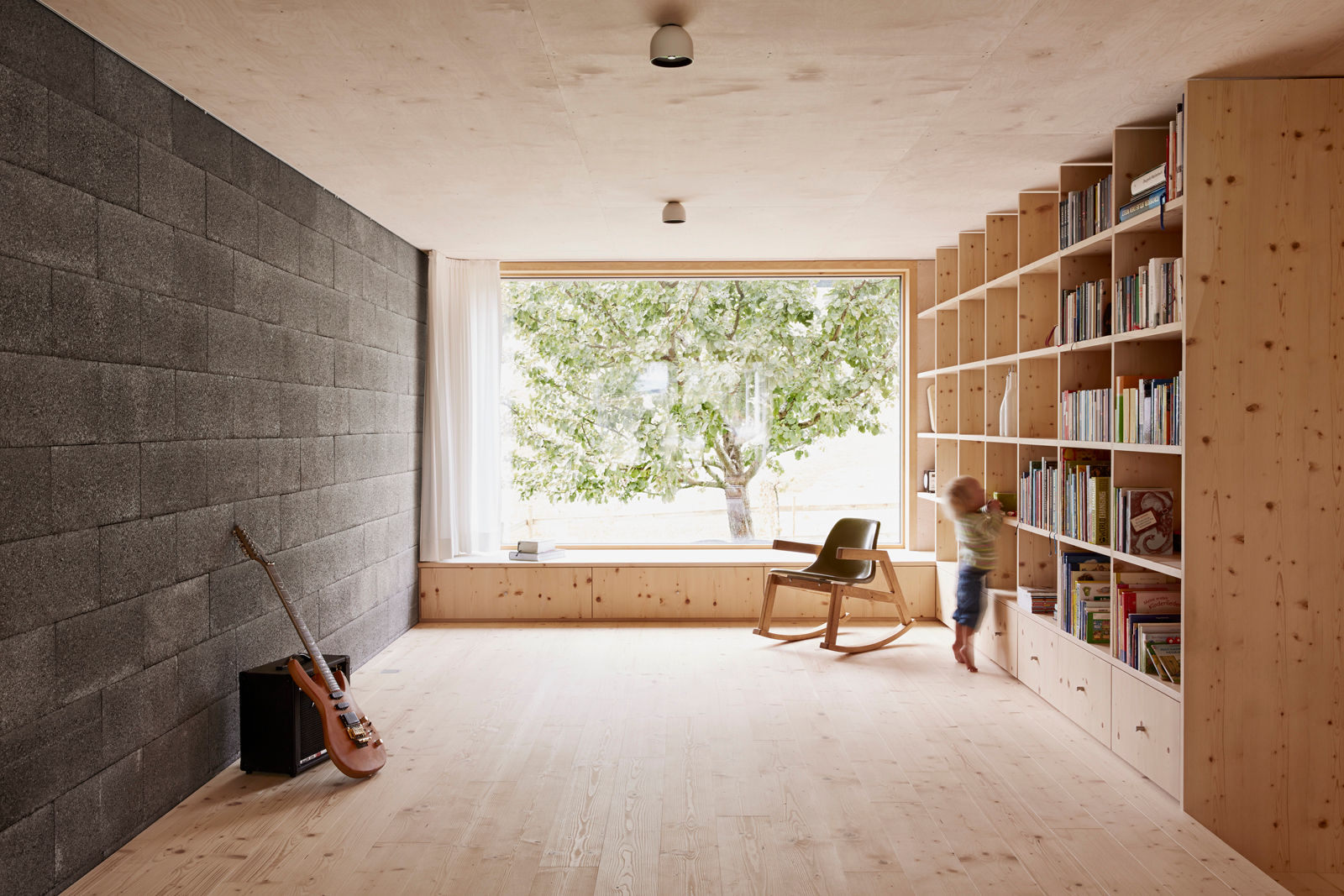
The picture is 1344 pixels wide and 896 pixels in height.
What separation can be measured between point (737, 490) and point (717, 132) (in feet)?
11.5

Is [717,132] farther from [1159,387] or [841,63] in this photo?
[1159,387]

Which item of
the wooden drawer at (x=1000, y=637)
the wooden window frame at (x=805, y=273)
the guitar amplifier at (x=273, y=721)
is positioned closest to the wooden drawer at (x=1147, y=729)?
the wooden drawer at (x=1000, y=637)

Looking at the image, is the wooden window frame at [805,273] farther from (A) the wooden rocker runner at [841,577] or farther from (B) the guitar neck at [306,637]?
(B) the guitar neck at [306,637]

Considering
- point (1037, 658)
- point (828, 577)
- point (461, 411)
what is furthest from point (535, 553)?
point (1037, 658)

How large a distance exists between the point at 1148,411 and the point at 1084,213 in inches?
42.3

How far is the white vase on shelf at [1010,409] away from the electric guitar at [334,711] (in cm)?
335

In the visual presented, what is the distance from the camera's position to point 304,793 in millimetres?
3336

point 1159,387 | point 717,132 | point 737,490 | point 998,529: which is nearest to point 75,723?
point 717,132

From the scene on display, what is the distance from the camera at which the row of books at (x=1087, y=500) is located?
387 cm

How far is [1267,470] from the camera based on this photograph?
3055 millimetres

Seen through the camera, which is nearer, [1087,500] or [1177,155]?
[1177,155]

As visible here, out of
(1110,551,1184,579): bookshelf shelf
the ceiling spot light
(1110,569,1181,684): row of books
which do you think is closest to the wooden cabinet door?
(1110,569,1181,684): row of books

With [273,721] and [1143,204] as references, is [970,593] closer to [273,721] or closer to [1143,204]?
[1143,204]

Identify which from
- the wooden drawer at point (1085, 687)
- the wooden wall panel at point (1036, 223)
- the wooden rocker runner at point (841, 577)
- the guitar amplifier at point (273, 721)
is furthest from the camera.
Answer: the wooden rocker runner at point (841, 577)
